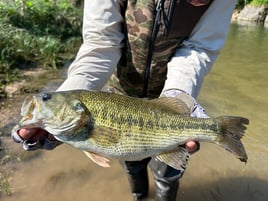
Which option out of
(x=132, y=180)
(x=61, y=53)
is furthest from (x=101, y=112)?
(x=61, y=53)

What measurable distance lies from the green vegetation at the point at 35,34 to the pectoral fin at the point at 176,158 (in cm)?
472

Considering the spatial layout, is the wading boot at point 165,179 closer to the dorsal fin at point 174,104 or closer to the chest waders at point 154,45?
the chest waders at point 154,45

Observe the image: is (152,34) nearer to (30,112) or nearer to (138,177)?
(30,112)

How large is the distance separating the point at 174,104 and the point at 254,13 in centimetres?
2208

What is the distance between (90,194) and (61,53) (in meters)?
6.24

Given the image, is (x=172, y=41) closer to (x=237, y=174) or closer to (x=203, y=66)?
(x=203, y=66)

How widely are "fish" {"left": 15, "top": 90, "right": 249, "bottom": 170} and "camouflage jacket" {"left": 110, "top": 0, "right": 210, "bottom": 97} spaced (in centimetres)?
82

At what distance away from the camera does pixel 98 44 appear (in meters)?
2.96

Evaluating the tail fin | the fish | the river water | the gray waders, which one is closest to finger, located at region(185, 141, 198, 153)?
the fish

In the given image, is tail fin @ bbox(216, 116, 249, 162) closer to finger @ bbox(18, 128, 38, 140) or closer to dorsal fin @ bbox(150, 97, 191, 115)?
dorsal fin @ bbox(150, 97, 191, 115)

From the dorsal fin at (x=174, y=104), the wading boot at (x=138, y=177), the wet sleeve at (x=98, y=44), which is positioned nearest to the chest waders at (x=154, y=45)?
the wet sleeve at (x=98, y=44)

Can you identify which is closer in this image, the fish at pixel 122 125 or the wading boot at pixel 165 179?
the fish at pixel 122 125

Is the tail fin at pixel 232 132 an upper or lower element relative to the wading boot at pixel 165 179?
upper

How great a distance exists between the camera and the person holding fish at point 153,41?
2.87m
